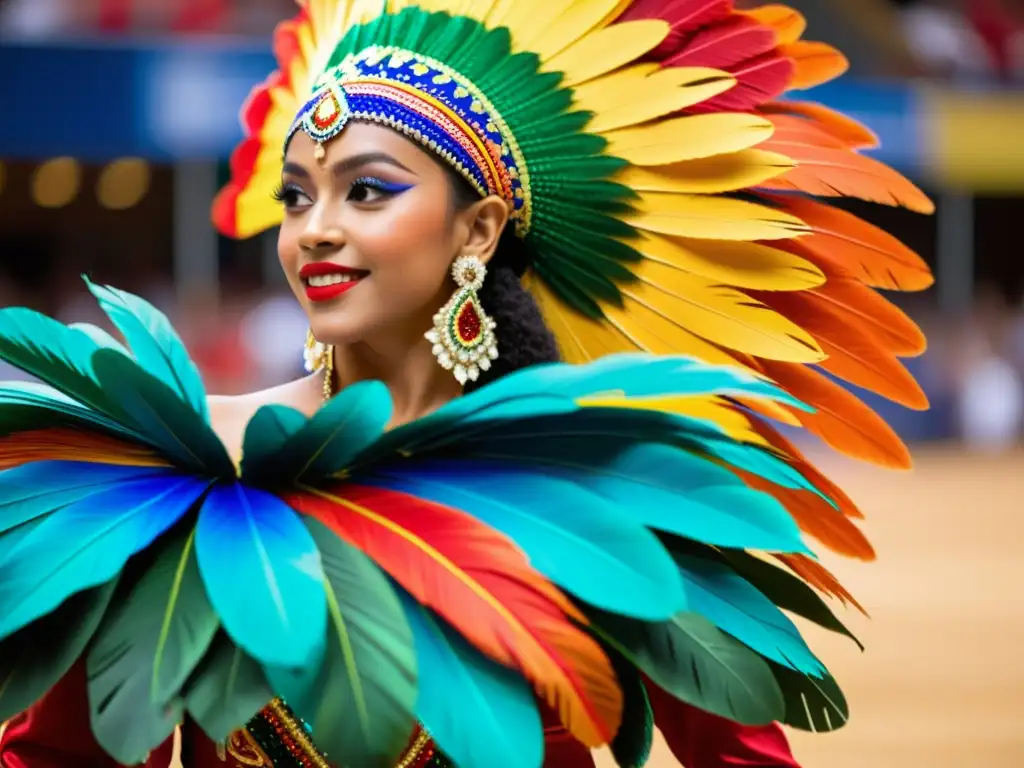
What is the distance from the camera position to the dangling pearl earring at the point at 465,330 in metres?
1.56

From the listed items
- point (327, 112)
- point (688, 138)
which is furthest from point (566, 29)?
point (327, 112)

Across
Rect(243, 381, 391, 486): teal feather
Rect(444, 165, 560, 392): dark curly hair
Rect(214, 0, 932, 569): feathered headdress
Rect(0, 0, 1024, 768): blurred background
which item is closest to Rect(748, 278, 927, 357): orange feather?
Rect(214, 0, 932, 569): feathered headdress

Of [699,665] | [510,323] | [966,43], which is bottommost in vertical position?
[699,665]

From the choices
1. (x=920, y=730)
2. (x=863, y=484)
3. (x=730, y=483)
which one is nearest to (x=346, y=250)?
(x=730, y=483)

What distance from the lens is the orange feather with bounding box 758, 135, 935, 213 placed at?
1.60 m

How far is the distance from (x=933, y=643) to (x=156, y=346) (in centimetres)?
370

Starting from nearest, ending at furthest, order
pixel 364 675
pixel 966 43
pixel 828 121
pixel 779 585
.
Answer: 1. pixel 364 675
2. pixel 779 585
3. pixel 828 121
4. pixel 966 43

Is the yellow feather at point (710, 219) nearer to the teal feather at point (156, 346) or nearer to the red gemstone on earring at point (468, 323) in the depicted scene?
the red gemstone on earring at point (468, 323)

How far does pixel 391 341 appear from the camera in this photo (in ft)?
5.09

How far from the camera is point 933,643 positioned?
181 inches

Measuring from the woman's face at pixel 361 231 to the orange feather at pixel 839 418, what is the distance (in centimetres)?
38

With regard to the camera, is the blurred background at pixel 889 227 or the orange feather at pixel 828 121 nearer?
the orange feather at pixel 828 121

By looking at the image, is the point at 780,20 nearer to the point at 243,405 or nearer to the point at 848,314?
the point at 848,314

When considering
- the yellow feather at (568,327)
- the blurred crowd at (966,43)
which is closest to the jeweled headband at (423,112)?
the yellow feather at (568,327)
